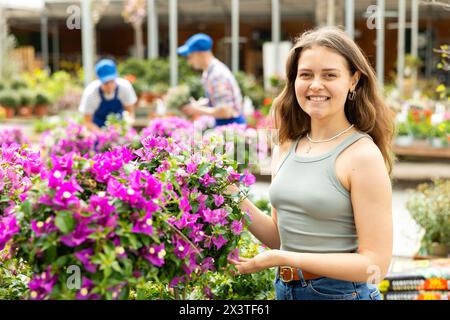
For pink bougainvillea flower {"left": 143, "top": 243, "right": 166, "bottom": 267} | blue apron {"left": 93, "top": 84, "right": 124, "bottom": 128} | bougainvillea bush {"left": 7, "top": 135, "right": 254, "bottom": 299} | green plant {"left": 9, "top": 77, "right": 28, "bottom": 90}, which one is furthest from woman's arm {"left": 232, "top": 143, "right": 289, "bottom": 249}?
green plant {"left": 9, "top": 77, "right": 28, "bottom": 90}

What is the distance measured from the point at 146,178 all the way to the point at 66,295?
31cm

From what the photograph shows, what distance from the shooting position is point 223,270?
187 cm

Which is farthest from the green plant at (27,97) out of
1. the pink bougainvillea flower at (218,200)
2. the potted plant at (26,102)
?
the pink bougainvillea flower at (218,200)

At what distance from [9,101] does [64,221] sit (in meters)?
A: 15.3

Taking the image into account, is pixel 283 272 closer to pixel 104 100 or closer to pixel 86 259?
pixel 86 259

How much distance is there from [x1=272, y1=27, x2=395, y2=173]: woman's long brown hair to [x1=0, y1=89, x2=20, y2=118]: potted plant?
14.6 meters

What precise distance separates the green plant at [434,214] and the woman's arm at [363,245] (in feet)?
9.97

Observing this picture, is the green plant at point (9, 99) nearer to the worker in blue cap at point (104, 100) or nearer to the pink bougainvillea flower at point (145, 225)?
the worker in blue cap at point (104, 100)

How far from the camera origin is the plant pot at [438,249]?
4758 millimetres

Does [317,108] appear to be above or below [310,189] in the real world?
above

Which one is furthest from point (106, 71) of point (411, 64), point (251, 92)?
point (411, 64)

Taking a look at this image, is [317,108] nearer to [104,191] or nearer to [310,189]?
[310,189]

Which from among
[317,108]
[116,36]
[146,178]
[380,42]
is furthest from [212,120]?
[116,36]

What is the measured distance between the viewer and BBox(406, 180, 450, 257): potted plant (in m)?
4.74
